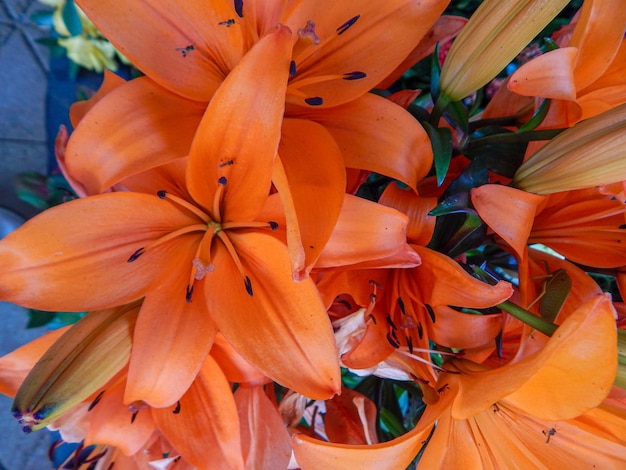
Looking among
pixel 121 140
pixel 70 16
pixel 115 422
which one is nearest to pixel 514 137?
pixel 121 140

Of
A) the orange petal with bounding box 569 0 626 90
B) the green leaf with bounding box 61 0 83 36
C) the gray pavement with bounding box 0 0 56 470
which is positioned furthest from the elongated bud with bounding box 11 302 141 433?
the gray pavement with bounding box 0 0 56 470

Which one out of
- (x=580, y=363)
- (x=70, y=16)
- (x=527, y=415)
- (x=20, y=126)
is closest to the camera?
(x=580, y=363)

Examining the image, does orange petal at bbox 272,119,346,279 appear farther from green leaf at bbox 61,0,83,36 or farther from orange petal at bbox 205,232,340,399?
green leaf at bbox 61,0,83,36

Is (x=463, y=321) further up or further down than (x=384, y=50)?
further down

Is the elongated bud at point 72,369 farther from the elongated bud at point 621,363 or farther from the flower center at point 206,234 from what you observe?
the elongated bud at point 621,363

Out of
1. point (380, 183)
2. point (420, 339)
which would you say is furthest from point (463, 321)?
point (380, 183)

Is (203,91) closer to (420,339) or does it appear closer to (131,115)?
(131,115)

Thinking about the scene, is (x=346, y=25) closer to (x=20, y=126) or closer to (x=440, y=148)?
(x=440, y=148)

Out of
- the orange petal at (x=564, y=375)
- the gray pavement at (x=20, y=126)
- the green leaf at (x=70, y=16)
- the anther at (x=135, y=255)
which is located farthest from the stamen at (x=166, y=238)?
the gray pavement at (x=20, y=126)
